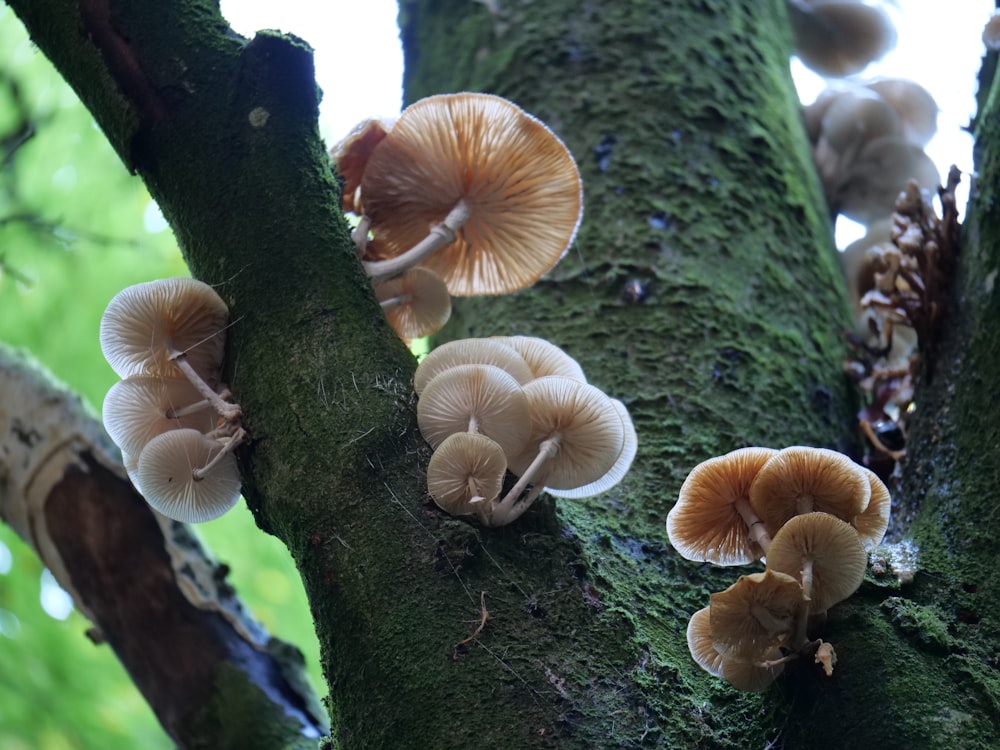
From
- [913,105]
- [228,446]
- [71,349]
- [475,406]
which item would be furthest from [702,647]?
[71,349]

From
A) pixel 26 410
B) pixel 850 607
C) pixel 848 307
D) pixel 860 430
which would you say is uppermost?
pixel 848 307

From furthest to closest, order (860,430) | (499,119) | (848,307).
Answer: (848,307), (860,430), (499,119)

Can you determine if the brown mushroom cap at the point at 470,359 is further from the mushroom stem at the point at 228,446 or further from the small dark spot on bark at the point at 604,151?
the small dark spot on bark at the point at 604,151

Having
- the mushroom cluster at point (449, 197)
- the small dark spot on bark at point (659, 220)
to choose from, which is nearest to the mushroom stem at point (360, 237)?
the mushroom cluster at point (449, 197)

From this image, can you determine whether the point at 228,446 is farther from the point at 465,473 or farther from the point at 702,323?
the point at 702,323

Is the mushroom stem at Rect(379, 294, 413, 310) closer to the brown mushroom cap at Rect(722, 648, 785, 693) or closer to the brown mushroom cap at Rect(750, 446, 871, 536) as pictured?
the brown mushroom cap at Rect(750, 446, 871, 536)

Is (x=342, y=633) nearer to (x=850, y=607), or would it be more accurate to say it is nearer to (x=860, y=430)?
(x=850, y=607)

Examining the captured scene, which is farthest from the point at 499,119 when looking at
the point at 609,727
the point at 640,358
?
the point at 609,727
